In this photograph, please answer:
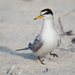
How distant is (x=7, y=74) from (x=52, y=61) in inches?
43.7

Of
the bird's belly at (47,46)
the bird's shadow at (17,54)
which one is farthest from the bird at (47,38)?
the bird's shadow at (17,54)

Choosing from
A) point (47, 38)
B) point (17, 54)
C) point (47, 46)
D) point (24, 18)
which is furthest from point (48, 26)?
point (24, 18)

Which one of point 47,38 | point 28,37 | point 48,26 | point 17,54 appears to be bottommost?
point 28,37

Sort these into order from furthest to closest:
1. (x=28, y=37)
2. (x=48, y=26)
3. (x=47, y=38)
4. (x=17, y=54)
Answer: (x=28, y=37) → (x=17, y=54) → (x=48, y=26) → (x=47, y=38)

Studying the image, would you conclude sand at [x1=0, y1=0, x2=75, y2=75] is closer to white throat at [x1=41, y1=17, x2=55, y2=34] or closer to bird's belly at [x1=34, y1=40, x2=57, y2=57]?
bird's belly at [x1=34, y1=40, x2=57, y2=57]

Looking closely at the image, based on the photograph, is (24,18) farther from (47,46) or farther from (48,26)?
(47,46)

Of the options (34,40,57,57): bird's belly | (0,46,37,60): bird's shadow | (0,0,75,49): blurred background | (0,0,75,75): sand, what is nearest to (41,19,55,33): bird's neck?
(34,40,57,57): bird's belly

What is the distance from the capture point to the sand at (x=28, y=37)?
4.20 metres

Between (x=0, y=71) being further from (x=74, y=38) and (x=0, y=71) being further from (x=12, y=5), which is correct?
(x=12, y=5)

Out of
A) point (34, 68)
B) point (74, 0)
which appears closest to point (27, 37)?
point (34, 68)

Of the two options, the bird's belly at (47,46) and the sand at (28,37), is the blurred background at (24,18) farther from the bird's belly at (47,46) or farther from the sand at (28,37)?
the bird's belly at (47,46)

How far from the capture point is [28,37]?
6555mm

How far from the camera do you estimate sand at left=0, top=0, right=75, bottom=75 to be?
4195mm

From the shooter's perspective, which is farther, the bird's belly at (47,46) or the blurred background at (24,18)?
the blurred background at (24,18)
